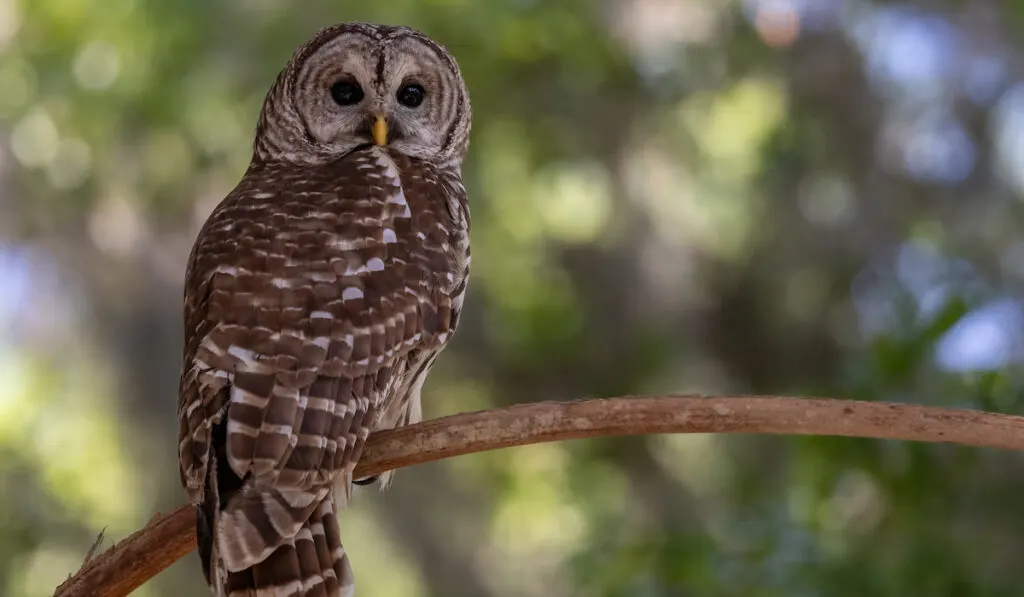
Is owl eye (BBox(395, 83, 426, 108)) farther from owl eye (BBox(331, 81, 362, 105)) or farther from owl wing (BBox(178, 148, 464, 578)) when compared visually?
owl wing (BBox(178, 148, 464, 578))

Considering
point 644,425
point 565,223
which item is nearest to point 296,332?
point 644,425

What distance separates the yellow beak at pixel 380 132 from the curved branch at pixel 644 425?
39.7 inches

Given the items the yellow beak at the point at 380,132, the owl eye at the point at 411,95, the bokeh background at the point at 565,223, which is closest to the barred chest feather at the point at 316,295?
the yellow beak at the point at 380,132

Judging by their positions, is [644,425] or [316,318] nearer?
[644,425]

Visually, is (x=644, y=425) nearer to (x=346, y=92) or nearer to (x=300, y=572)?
(x=300, y=572)

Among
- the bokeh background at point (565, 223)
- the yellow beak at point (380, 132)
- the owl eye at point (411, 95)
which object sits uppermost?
the owl eye at point (411, 95)

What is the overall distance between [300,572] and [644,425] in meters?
0.60

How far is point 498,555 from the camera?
5.84 metres

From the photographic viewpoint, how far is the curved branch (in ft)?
6.17

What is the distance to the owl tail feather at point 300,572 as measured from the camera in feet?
6.48

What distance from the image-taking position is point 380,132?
289cm

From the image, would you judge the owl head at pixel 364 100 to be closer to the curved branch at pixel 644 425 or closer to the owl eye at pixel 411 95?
the owl eye at pixel 411 95

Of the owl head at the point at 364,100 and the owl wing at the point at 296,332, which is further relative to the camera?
the owl head at the point at 364,100

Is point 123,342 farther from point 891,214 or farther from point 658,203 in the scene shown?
point 891,214
